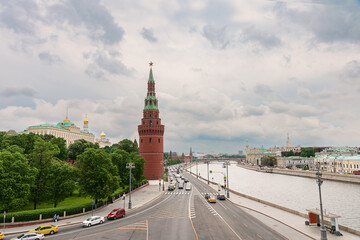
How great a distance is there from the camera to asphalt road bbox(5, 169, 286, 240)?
86.7ft

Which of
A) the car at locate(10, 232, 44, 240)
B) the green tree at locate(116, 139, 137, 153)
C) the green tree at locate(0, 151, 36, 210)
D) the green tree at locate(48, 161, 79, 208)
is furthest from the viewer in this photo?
the green tree at locate(116, 139, 137, 153)

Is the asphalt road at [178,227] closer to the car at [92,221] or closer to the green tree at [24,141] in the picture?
the car at [92,221]

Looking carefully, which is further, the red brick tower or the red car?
the red brick tower

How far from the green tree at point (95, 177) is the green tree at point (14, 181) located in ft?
24.6

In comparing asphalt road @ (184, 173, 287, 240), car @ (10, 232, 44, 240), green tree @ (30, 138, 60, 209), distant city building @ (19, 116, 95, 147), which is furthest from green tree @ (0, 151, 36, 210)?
distant city building @ (19, 116, 95, 147)

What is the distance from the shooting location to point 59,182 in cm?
4075

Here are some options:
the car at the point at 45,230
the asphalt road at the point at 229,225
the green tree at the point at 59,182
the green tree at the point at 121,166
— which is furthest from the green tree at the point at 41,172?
the asphalt road at the point at 229,225

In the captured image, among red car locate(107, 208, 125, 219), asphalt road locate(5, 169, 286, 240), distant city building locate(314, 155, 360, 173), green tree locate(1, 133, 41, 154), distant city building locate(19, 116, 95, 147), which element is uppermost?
distant city building locate(19, 116, 95, 147)

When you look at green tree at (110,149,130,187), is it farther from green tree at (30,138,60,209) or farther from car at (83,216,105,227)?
car at (83,216,105,227)

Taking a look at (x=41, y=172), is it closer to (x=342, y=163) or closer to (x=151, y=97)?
(x=151, y=97)

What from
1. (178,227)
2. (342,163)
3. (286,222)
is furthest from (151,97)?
(342,163)

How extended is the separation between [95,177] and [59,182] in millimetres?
6147

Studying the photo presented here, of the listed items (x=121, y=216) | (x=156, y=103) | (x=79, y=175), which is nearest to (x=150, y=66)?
(x=156, y=103)

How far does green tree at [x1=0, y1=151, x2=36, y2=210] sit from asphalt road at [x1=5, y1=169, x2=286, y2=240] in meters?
8.19
